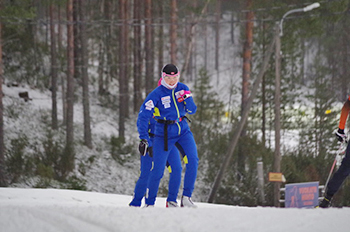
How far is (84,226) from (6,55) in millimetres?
21702

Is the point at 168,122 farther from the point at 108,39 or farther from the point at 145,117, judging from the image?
the point at 108,39

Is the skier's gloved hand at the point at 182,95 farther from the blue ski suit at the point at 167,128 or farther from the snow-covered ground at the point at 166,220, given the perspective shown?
the snow-covered ground at the point at 166,220

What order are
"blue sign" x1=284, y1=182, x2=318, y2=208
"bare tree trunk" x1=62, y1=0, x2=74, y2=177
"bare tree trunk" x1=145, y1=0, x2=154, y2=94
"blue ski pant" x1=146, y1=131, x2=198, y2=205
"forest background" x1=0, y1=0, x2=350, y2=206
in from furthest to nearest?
1. "bare tree trunk" x1=145, y1=0, x2=154, y2=94
2. "bare tree trunk" x1=62, y1=0, x2=74, y2=177
3. "forest background" x1=0, y1=0, x2=350, y2=206
4. "blue sign" x1=284, y1=182, x2=318, y2=208
5. "blue ski pant" x1=146, y1=131, x2=198, y2=205

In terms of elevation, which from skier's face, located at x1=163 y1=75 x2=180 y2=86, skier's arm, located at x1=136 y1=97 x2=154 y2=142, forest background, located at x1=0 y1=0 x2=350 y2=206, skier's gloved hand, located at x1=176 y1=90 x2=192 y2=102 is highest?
skier's face, located at x1=163 y1=75 x2=180 y2=86

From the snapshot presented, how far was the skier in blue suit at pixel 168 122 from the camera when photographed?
225 inches

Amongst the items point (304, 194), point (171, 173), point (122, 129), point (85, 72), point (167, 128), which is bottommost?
point (122, 129)

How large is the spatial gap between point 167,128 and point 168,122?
0.26ft

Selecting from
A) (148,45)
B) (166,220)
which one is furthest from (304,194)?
(148,45)

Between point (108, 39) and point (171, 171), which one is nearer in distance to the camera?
point (171, 171)

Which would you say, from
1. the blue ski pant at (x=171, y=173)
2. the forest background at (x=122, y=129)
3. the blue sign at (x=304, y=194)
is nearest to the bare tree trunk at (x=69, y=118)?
the forest background at (x=122, y=129)

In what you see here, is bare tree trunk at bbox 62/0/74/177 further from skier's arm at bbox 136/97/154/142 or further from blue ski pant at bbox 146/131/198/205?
skier's arm at bbox 136/97/154/142

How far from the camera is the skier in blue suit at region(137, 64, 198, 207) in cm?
571

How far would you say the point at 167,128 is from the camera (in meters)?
5.73

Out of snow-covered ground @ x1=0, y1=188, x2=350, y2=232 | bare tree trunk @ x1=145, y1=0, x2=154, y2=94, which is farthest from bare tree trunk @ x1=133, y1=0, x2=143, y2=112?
snow-covered ground @ x1=0, y1=188, x2=350, y2=232
